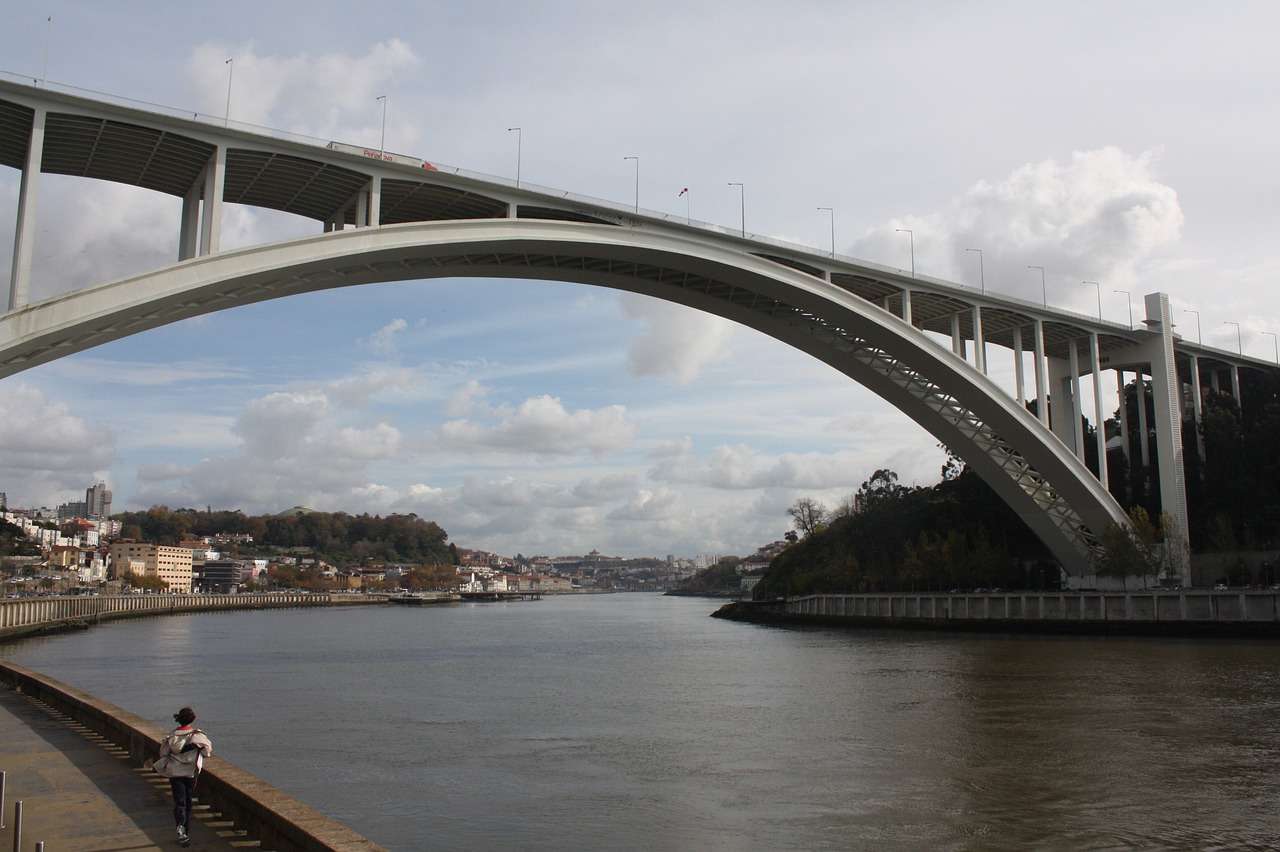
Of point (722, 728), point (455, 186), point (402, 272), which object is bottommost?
point (722, 728)

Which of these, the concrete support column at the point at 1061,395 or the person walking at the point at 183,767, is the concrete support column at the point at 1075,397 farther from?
the person walking at the point at 183,767

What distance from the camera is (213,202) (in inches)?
766

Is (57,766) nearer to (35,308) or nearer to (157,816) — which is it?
(157,816)

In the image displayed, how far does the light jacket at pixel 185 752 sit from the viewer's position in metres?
7.00

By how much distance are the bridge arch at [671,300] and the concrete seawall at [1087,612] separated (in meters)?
2.07

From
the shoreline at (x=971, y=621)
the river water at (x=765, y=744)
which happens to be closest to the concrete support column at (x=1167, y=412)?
the shoreline at (x=971, y=621)

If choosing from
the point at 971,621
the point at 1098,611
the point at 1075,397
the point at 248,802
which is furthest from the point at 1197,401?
the point at 248,802

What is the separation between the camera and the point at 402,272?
24125 millimetres

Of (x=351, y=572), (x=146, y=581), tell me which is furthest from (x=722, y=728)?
(x=351, y=572)

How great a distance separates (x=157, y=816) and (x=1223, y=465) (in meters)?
45.9

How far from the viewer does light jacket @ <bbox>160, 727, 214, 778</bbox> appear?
6998mm

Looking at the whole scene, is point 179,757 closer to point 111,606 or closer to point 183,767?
point 183,767

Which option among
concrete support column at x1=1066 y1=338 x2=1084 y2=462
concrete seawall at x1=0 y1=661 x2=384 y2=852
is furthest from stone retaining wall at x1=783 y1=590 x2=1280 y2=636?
concrete seawall at x1=0 y1=661 x2=384 y2=852

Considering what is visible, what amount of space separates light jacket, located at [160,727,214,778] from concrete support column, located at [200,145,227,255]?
13.9 metres
